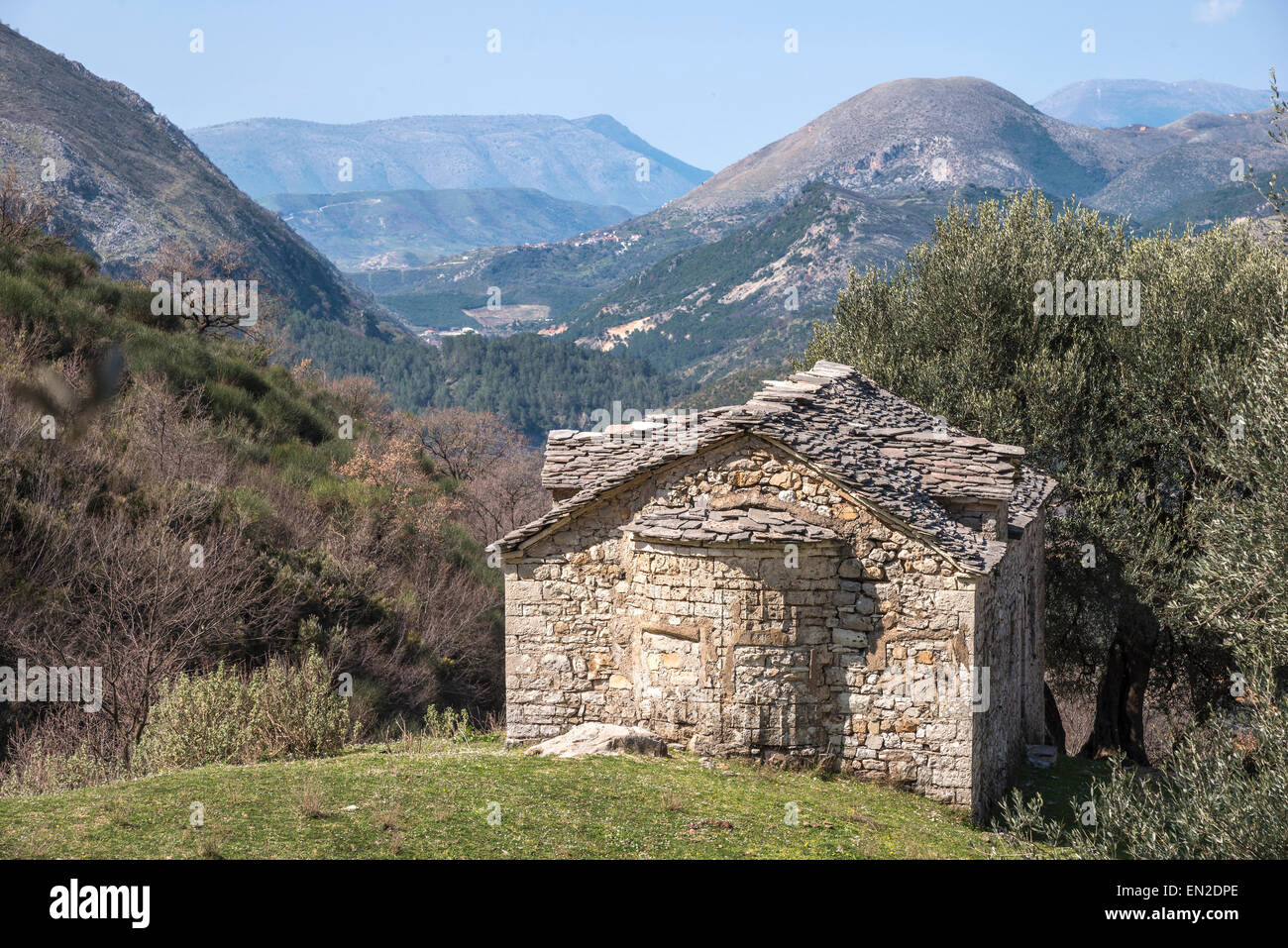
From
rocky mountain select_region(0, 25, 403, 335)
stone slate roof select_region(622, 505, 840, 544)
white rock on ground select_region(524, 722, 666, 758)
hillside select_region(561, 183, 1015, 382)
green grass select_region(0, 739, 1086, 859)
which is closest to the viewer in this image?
green grass select_region(0, 739, 1086, 859)

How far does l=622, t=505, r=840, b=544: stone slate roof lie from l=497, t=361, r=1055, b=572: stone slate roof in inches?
28.5

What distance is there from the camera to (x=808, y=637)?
13047 mm

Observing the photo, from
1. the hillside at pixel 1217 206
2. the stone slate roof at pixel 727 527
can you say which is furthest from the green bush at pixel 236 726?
the hillside at pixel 1217 206

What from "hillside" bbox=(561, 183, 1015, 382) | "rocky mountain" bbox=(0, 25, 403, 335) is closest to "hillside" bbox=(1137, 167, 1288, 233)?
"hillside" bbox=(561, 183, 1015, 382)

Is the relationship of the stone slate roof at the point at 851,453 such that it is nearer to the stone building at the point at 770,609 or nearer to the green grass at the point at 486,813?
the stone building at the point at 770,609

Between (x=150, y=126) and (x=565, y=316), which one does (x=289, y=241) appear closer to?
(x=150, y=126)

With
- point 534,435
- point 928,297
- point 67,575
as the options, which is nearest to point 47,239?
point 67,575

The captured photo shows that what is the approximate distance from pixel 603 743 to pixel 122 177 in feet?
305

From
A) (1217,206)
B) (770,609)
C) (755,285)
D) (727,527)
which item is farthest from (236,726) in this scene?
(755,285)

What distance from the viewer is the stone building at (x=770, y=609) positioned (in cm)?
1288

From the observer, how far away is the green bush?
13555 mm

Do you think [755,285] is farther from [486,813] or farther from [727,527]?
[486,813]

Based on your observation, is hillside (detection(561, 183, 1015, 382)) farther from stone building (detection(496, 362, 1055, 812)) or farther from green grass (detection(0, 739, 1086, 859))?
green grass (detection(0, 739, 1086, 859))
